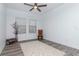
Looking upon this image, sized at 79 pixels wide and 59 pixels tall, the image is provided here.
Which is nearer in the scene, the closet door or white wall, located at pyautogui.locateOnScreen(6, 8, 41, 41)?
white wall, located at pyautogui.locateOnScreen(6, 8, 41, 41)

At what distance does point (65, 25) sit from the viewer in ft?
14.6

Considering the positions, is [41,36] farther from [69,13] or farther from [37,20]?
[69,13]

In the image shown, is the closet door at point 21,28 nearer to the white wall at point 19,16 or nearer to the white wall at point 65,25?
the white wall at point 19,16

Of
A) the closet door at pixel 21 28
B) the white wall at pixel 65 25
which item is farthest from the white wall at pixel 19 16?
the white wall at pixel 65 25

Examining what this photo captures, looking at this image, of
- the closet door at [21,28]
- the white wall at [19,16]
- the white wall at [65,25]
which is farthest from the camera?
the closet door at [21,28]

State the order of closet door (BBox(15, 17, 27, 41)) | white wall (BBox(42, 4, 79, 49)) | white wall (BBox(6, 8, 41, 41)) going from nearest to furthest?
1. white wall (BBox(42, 4, 79, 49))
2. white wall (BBox(6, 8, 41, 41))
3. closet door (BBox(15, 17, 27, 41))

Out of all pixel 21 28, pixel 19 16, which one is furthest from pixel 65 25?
pixel 19 16

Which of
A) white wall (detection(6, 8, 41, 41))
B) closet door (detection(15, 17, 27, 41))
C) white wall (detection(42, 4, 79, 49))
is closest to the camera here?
white wall (detection(42, 4, 79, 49))

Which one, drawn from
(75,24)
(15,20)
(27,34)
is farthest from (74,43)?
(15,20)

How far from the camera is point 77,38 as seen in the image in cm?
375

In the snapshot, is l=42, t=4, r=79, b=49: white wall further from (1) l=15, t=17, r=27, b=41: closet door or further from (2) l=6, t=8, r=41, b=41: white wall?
(1) l=15, t=17, r=27, b=41: closet door

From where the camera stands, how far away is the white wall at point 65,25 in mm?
3848

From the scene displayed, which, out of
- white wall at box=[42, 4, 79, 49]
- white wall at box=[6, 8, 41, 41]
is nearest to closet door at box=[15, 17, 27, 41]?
white wall at box=[6, 8, 41, 41]

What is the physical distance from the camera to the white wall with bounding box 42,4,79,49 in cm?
385
